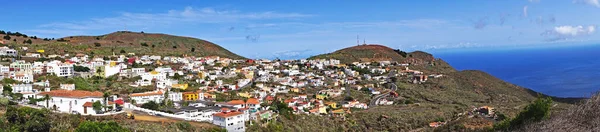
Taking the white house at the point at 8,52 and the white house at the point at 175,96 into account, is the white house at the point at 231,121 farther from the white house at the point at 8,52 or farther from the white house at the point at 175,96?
the white house at the point at 8,52

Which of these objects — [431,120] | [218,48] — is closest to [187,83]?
[431,120]

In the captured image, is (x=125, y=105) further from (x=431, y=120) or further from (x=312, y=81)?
(x=312, y=81)

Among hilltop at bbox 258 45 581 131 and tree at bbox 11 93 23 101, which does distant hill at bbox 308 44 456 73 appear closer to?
hilltop at bbox 258 45 581 131

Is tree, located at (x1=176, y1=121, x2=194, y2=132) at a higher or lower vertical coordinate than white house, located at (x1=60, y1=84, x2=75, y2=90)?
lower

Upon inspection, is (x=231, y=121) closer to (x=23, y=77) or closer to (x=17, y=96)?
(x=17, y=96)

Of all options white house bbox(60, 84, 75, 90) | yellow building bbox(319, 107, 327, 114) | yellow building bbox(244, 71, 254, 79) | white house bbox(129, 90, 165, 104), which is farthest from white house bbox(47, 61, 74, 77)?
yellow building bbox(319, 107, 327, 114)

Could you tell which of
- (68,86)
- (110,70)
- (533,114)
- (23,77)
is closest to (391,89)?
(110,70)

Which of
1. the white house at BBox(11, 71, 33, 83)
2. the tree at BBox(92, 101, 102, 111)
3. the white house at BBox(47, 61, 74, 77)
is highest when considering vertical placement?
the white house at BBox(47, 61, 74, 77)
